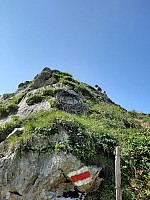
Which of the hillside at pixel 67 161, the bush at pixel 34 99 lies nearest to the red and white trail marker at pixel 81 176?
the hillside at pixel 67 161

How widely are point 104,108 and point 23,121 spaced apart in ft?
22.5

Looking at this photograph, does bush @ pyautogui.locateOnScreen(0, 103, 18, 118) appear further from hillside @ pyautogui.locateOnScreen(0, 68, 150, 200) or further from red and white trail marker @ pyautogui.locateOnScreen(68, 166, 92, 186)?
red and white trail marker @ pyautogui.locateOnScreen(68, 166, 92, 186)

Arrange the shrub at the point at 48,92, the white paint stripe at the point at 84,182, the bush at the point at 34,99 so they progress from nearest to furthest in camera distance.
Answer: the white paint stripe at the point at 84,182, the bush at the point at 34,99, the shrub at the point at 48,92

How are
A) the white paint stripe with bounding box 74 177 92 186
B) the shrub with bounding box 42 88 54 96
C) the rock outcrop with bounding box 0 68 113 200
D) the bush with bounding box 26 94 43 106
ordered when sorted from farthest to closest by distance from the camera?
the shrub with bounding box 42 88 54 96 < the bush with bounding box 26 94 43 106 < the rock outcrop with bounding box 0 68 113 200 < the white paint stripe with bounding box 74 177 92 186

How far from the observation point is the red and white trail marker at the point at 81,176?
32.2 ft

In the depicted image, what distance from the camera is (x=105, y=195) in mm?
9648

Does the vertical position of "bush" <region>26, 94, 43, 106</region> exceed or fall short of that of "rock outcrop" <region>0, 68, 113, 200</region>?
it exceeds it

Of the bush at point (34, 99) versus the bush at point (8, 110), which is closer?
the bush at point (34, 99)

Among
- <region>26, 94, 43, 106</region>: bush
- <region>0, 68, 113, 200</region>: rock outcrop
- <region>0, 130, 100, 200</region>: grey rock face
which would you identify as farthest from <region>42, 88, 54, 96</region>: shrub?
<region>0, 130, 100, 200</region>: grey rock face

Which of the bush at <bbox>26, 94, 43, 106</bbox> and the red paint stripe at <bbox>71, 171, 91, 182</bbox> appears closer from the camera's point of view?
the red paint stripe at <bbox>71, 171, 91, 182</bbox>

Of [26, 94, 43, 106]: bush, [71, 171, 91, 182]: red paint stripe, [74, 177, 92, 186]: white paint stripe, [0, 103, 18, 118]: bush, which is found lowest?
[74, 177, 92, 186]: white paint stripe

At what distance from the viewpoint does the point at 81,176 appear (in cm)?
989

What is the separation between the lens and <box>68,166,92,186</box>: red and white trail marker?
9.81 meters

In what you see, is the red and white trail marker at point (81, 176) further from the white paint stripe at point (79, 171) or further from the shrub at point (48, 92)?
the shrub at point (48, 92)
